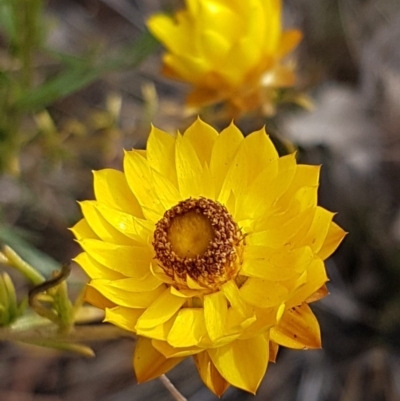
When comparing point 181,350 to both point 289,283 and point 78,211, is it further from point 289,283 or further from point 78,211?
point 78,211

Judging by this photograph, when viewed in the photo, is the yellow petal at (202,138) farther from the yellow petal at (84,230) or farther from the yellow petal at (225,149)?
the yellow petal at (84,230)

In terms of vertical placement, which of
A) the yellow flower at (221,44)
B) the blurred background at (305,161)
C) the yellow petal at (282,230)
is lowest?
the blurred background at (305,161)

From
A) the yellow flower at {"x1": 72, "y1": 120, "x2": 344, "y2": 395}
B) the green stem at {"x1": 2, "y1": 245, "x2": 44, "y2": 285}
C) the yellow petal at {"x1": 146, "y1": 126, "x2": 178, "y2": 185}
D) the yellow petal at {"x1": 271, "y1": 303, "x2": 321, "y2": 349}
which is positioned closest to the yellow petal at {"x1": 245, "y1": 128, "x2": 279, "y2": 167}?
the yellow flower at {"x1": 72, "y1": 120, "x2": 344, "y2": 395}

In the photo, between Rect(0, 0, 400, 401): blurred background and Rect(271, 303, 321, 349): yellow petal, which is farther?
Rect(0, 0, 400, 401): blurred background

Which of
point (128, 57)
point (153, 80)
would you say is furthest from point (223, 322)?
point (153, 80)

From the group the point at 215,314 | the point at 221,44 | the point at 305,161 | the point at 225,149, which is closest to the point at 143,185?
the point at 225,149

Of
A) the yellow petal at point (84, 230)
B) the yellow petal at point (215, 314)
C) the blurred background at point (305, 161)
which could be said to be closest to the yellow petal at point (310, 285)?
the yellow petal at point (215, 314)

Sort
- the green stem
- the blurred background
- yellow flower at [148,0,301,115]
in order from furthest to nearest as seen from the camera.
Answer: the blurred background
yellow flower at [148,0,301,115]
the green stem

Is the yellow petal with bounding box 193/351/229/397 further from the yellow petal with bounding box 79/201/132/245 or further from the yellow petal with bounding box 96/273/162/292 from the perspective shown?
the yellow petal with bounding box 79/201/132/245
